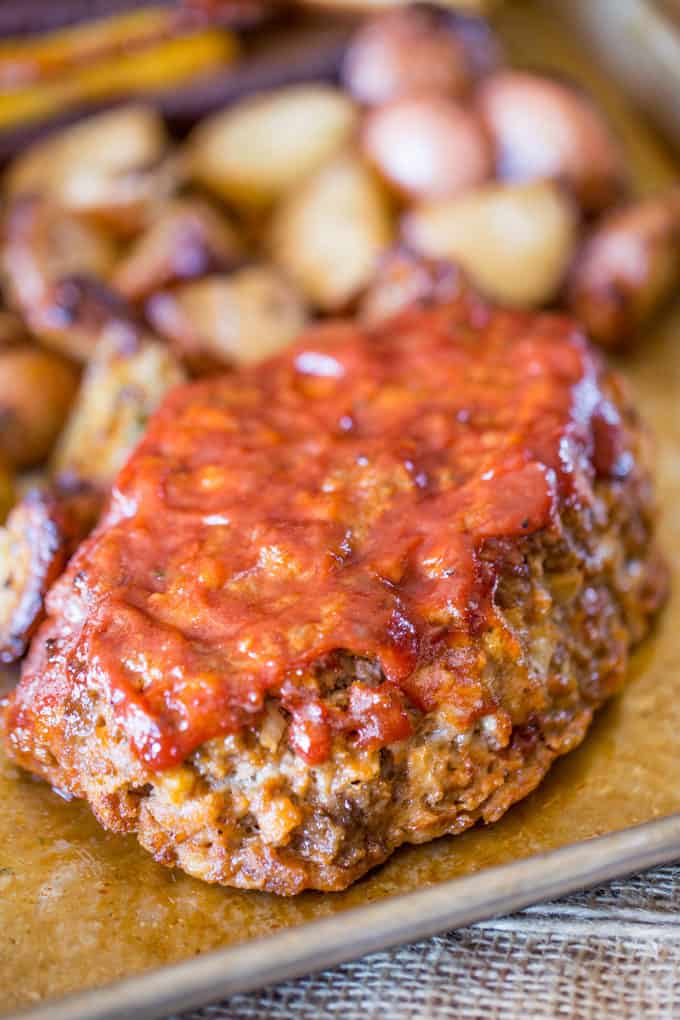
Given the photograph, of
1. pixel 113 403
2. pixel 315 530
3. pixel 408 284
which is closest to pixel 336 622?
pixel 315 530

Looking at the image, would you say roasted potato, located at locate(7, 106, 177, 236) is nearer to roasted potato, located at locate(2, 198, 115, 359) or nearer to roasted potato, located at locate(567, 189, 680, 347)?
roasted potato, located at locate(2, 198, 115, 359)

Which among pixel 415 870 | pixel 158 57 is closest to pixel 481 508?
pixel 415 870

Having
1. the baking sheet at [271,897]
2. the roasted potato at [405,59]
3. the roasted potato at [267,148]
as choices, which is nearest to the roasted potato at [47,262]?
the roasted potato at [267,148]

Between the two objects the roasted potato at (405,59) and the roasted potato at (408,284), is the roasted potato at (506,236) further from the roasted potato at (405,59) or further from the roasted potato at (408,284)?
the roasted potato at (405,59)

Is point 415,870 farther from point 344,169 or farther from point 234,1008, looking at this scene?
point 344,169

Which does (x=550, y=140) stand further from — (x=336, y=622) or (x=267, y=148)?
(x=336, y=622)

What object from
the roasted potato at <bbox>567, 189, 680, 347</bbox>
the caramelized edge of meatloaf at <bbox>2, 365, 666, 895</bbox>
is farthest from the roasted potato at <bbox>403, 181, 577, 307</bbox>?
the caramelized edge of meatloaf at <bbox>2, 365, 666, 895</bbox>
